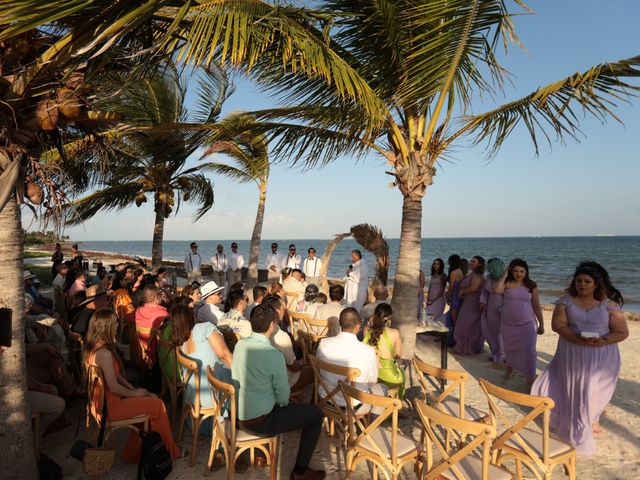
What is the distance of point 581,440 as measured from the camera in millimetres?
3961

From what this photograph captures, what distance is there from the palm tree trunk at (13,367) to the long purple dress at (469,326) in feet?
20.3

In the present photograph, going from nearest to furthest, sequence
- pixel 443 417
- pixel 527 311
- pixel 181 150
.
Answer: pixel 443 417
pixel 181 150
pixel 527 311

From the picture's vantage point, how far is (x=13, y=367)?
9.69ft

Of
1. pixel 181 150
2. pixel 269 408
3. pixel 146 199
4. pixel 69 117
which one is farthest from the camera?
pixel 146 199

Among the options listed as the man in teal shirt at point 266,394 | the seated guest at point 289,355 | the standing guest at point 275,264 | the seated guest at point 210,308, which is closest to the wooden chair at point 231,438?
the man in teal shirt at point 266,394

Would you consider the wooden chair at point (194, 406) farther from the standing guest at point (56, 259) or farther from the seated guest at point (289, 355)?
the standing guest at point (56, 259)

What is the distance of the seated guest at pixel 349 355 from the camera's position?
147 inches

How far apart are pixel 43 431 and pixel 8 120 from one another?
110 inches

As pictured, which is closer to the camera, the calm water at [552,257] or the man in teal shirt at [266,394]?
the man in teal shirt at [266,394]

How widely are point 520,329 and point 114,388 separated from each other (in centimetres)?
506

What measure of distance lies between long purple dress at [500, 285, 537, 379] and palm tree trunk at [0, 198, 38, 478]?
5562 millimetres

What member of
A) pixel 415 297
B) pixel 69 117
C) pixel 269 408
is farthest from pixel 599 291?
pixel 69 117

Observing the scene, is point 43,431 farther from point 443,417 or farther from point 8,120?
point 443,417

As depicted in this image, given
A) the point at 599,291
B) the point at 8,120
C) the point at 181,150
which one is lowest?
the point at 599,291
